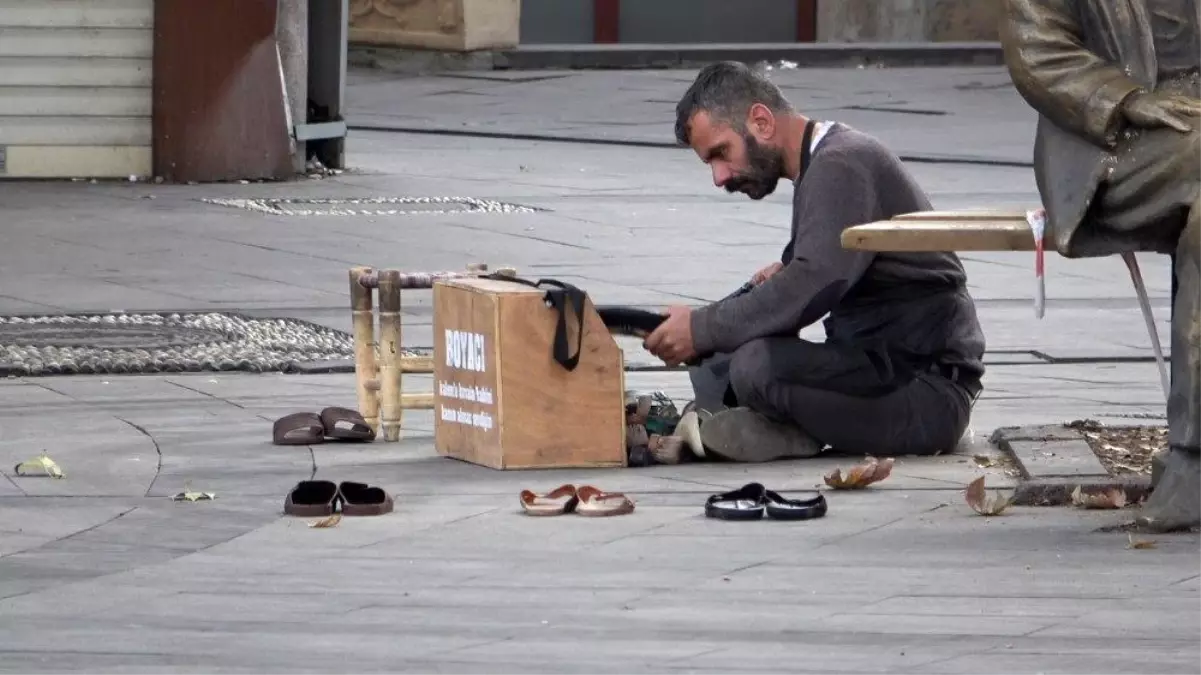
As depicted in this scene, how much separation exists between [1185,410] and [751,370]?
4.14 feet

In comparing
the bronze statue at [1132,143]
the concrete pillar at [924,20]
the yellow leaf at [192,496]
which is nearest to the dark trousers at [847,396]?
the bronze statue at [1132,143]

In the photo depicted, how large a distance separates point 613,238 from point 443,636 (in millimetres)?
7173

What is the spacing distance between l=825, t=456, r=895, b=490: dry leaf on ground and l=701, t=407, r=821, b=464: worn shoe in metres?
0.40

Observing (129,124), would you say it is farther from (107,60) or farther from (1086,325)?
(1086,325)

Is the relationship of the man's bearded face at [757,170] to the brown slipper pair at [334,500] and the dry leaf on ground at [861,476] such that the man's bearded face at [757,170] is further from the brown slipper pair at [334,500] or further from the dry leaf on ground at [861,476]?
the brown slipper pair at [334,500]

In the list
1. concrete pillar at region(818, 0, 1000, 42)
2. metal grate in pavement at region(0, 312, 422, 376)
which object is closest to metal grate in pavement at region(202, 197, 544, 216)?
metal grate in pavement at region(0, 312, 422, 376)

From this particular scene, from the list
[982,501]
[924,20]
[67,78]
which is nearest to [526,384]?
[982,501]

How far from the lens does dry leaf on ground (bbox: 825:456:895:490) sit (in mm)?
5977

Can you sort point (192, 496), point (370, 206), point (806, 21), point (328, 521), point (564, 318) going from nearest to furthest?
point (328, 521) < point (192, 496) < point (564, 318) < point (370, 206) < point (806, 21)

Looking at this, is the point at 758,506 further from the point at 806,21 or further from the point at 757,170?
the point at 806,21

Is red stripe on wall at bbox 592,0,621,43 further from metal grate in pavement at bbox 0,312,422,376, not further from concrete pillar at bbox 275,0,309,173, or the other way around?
metal grate in pavement at bbox 0,312,422,376

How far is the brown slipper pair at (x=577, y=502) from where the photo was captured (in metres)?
5.68

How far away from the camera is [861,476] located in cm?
597

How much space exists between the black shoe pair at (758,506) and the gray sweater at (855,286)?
2.22ft
